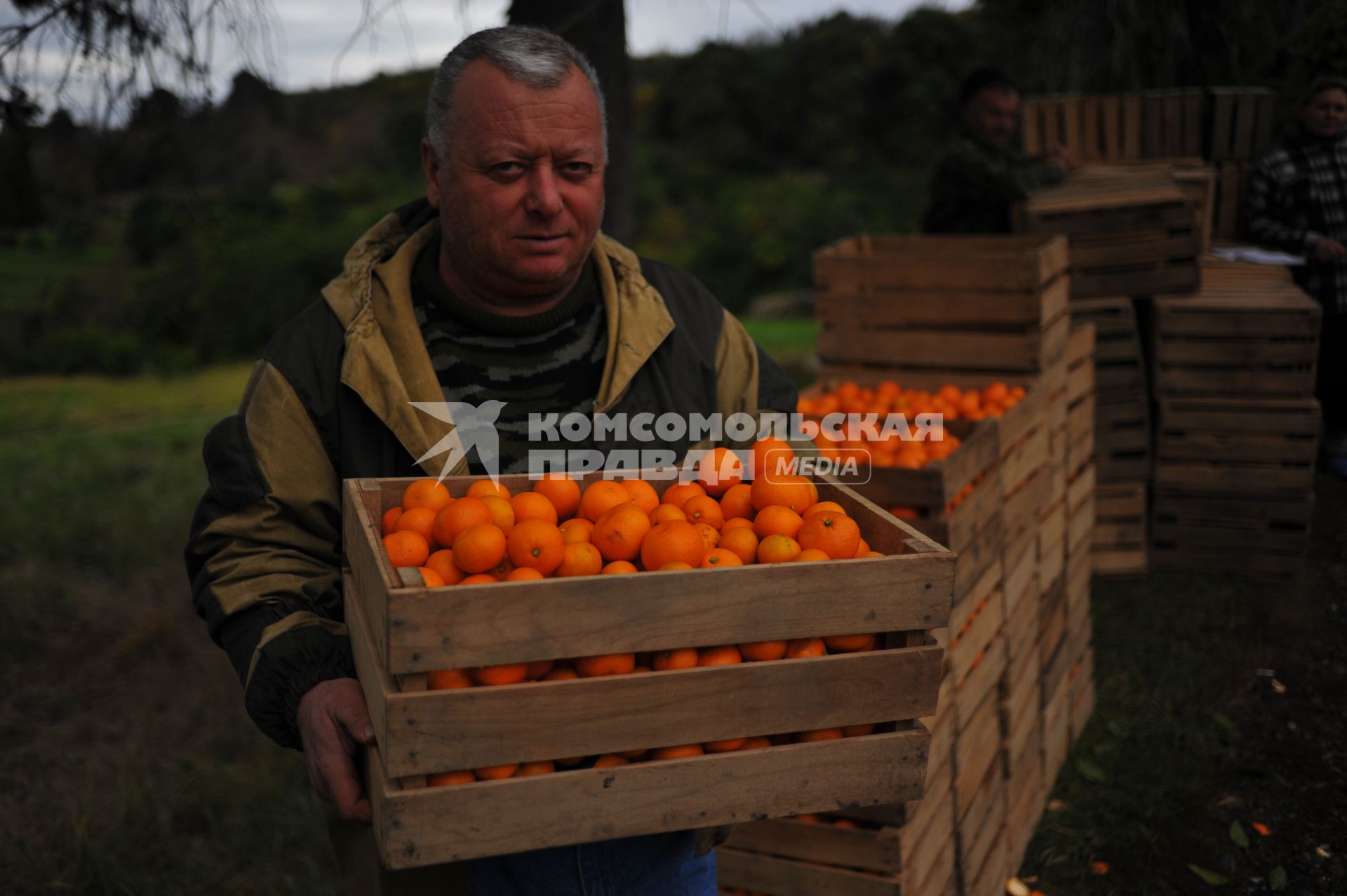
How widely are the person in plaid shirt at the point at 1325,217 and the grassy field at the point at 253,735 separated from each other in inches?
26.0

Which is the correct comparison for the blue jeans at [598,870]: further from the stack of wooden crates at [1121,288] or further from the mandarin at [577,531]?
the stack of wooden crates at [1121,288]

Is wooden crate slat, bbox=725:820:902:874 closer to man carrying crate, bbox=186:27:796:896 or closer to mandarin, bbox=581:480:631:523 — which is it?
man carrying crate, bbox=186:27:796:896

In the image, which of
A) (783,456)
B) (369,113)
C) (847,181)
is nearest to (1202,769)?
(783,456)

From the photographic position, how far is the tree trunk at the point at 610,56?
461cm

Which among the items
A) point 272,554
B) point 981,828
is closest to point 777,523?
point 272,554

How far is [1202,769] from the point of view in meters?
4.45

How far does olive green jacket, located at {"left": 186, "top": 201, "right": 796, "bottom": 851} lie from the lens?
2145 mm

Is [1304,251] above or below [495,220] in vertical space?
below

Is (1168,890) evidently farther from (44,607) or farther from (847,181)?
(847,181)

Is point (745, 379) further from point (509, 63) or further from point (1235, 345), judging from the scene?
point (1235, 345)

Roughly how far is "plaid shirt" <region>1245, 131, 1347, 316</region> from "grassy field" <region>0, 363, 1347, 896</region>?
1441 millimetres

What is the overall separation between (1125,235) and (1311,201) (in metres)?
2.30

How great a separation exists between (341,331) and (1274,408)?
18.5 feet

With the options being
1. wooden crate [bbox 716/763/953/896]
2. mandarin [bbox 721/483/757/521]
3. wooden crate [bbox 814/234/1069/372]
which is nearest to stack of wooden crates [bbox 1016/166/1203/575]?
wooden crate [bbox 814/234/1069/372]
